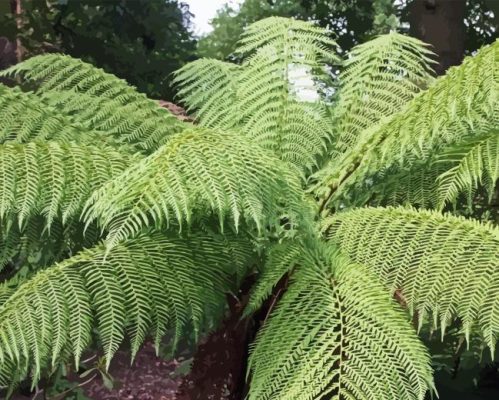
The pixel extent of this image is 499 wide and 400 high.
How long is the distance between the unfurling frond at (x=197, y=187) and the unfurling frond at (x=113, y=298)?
0.21ft

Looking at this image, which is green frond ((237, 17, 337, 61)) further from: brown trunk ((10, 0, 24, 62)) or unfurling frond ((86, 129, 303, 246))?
brown trunk ((10, 0, 24, 62))

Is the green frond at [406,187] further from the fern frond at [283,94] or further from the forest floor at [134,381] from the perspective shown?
the forest floor at [134,381]

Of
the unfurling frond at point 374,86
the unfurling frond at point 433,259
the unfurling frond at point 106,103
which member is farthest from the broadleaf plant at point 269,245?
the unfurling frond at point 374,86

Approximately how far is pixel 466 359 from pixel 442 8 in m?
2.54

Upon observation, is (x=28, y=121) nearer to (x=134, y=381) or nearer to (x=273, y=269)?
(x=273, y=269)

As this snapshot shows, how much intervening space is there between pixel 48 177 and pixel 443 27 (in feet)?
12.9

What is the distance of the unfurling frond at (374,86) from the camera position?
2086 mm

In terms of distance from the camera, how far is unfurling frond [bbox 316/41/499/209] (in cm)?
150

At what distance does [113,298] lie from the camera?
1.39m

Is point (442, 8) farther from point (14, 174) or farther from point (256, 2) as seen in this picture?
point (256, 2)

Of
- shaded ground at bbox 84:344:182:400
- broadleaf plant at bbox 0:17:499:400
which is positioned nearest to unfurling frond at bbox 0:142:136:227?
broadleaf plant at bbox 0:17:499:400

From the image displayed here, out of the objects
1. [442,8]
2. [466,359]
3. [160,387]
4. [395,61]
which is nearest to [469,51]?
[442,8]

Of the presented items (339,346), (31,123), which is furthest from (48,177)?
(339,346)

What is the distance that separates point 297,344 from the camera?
138 centimetres
